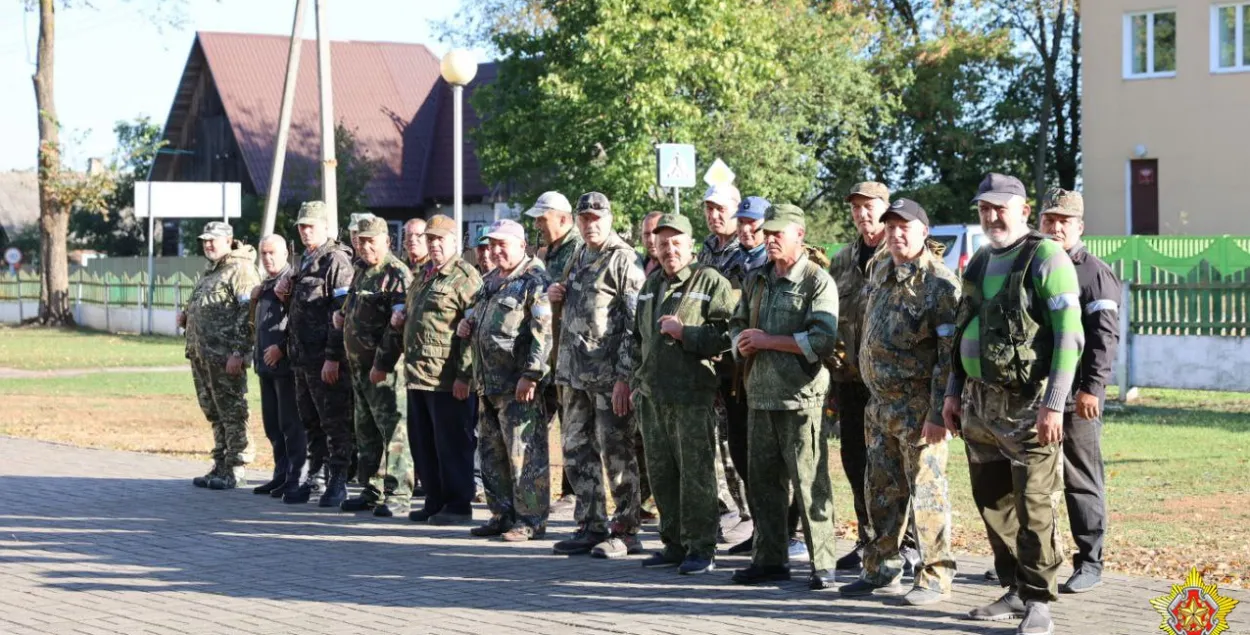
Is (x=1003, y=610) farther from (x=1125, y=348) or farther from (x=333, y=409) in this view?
(x=1125, y=348)

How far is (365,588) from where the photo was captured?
29.9ft

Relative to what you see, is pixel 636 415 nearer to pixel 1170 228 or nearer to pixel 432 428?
pixel 432 428

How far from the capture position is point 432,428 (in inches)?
459

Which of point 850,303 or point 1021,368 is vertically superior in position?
point 850,303

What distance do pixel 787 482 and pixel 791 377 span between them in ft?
2.08

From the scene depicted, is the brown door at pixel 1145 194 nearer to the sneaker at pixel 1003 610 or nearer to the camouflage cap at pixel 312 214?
the camouflage cap at pixel 312 214

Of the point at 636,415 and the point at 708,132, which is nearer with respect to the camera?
the point at 636,415

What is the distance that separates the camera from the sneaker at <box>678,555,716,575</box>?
30.6ft

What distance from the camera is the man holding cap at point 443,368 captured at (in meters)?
11.3

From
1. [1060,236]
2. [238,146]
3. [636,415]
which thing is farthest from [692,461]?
[238,146]

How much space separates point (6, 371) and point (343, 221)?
63.8ft

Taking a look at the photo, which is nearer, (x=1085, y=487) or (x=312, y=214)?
(x=1085, y=487)

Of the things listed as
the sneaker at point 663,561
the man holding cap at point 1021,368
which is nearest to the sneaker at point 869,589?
the man holding cap at point 1021,368

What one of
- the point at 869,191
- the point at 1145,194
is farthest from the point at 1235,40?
the point at 869,191
